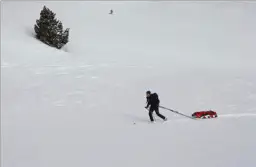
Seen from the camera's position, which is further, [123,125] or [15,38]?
[15,38]

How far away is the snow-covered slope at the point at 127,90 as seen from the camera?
9000 mm

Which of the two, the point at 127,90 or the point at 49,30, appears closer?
the point at 127,90

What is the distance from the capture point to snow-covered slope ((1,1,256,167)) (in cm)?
900

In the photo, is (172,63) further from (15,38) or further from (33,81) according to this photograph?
(15,38)

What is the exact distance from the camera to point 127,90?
16312 mm

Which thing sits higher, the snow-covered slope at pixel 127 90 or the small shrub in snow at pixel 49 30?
the small shrub in snow at pixel 49 30

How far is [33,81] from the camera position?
57.3ft

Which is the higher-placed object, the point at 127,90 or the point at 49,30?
the point at 49,30

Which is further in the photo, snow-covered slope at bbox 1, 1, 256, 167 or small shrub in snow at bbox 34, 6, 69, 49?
small shrub in snow at bbox 34, 6, 69, 49

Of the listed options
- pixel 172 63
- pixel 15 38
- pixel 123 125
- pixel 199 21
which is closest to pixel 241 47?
pixel 172 63

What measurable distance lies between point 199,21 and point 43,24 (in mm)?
15540

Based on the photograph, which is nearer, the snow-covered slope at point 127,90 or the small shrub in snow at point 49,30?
the snow-covered slope at point 127,90

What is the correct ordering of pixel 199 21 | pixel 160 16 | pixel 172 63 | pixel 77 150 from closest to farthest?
1. pixel 77 150
2. pixel 172 63
3. pixel 199 21
4. pixel 160 16

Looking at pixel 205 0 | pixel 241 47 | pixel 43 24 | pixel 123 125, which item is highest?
pixel 205 0
